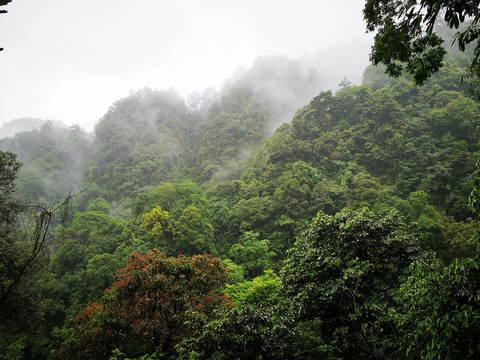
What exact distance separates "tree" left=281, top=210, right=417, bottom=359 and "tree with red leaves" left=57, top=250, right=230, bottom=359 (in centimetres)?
230

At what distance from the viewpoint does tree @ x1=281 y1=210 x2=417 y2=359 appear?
557 cm

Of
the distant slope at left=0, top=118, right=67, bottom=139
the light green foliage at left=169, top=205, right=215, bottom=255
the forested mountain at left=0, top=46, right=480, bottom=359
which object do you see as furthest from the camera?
the distant slope at left=0, top=118, right=67, bottom=139

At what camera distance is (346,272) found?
5.66 meters

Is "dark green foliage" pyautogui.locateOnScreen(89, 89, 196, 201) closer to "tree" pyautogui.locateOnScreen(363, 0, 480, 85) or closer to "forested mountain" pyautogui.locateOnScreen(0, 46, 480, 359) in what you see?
"forested mountain" pyautogui.locateOnScreen(0, 46, 480, 359)

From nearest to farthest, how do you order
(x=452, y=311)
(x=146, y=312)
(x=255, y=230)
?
1. (x=452, y=311)
2. (x=146, y=312)
3. (x=255, y=230)

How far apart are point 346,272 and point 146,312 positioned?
18.7 feet

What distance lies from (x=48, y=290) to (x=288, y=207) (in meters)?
17.7

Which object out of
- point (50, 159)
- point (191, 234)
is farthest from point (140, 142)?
point (191, 234)

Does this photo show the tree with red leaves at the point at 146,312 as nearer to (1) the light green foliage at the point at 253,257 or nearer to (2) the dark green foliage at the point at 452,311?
(2) the dark green foliage at the point at 452,311

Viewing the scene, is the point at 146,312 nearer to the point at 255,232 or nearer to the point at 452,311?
the point at 452,311

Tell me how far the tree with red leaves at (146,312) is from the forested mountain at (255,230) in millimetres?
47

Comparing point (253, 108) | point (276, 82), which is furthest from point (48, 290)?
point (276, 82)

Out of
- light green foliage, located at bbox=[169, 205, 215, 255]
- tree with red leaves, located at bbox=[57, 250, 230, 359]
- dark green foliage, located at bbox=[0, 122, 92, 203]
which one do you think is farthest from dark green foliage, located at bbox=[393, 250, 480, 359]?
dark green foliage, located at bbox=[0, 122, 92, 203]

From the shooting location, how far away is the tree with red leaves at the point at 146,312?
21.5ft
